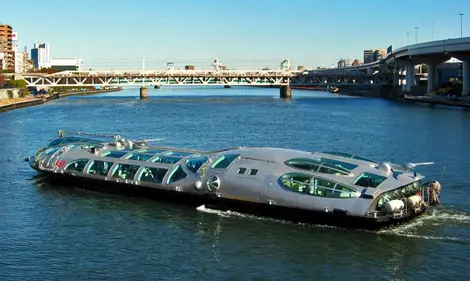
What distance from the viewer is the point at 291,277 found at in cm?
1595

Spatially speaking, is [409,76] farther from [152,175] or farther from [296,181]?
[296,181]

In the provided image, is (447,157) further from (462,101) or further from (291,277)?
(462,101)

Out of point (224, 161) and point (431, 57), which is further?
point (431, 57)

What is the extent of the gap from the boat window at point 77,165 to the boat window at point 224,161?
6445 millimetres

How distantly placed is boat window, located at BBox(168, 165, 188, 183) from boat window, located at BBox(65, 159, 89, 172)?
4.53m

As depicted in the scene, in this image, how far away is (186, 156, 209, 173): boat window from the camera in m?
23.1

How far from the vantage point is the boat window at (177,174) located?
23.2m

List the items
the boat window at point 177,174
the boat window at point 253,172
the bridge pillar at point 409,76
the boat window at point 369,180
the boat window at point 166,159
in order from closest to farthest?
the boat window at point 369,180, the boat window at point 253,172, the boat window at point 177,174, the boat window at point 166,159, the bridge pillar at point 409,76

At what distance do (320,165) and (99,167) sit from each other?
376 inches

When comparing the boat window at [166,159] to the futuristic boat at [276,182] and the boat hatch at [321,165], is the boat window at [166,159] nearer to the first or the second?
the futuristic boat at [276,182]

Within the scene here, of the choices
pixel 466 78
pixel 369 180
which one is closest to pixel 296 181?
pixel 369 180

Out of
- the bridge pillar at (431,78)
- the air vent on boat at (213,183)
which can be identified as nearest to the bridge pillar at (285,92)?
the bridge pillar at (431,78)

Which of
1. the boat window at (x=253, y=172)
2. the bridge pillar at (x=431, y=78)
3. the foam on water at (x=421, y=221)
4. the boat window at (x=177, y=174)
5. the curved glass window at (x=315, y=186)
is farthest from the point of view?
the bridge pillar at (x=431, y=78)

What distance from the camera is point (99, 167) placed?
25.8m
